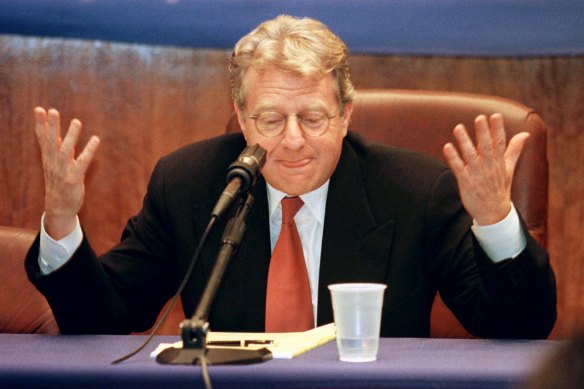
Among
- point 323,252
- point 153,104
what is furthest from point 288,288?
point 153,104

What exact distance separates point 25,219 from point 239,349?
156 cm

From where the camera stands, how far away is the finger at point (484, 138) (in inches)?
59.8

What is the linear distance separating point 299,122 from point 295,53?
6.0 inches

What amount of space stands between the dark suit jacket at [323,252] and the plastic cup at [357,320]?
422mm

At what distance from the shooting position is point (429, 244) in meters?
1.95

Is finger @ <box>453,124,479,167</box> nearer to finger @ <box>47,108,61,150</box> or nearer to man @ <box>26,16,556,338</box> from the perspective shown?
man @ <box>26,16,556,338</box>

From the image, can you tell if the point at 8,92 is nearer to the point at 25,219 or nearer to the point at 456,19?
the point at 25,219

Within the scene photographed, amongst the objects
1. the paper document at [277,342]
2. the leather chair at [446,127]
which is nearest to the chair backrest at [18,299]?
the paper document at [277,342]

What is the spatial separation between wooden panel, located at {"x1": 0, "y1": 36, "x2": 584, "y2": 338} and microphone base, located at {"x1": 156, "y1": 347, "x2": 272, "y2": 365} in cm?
148

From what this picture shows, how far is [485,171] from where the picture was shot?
154cm

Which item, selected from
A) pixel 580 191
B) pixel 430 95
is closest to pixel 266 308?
pixel 430 95

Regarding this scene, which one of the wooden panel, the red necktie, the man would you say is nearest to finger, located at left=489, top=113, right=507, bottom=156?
the man

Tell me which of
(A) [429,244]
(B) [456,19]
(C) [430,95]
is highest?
(B) [456,19]

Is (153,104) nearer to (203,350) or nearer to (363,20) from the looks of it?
(363,20)
